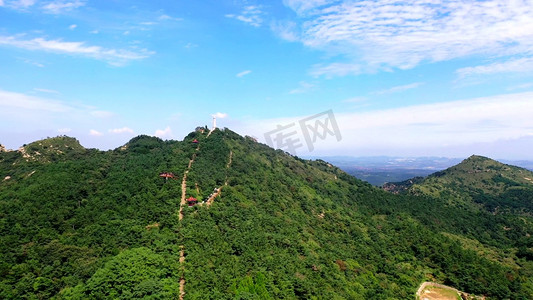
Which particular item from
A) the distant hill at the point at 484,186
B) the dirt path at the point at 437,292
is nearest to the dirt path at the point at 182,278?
the dirt path at the point at 437,292

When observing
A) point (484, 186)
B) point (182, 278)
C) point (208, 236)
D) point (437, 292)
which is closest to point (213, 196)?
point (208, 236)

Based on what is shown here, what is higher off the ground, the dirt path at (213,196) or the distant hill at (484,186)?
the dirt path at (213,196)

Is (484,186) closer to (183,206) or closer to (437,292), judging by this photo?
(437,292)

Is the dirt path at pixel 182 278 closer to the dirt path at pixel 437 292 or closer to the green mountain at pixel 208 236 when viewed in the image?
the green mountain at pixel 208 236

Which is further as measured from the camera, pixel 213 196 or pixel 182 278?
pixel 213 196

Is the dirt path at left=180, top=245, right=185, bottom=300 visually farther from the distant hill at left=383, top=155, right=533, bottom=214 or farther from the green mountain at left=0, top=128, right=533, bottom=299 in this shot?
the distant hill at left=383, top=155, right=533, bottom=214

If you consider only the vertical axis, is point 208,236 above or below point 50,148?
below

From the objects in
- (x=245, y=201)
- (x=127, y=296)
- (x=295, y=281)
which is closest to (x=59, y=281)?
(x=127, y=296)

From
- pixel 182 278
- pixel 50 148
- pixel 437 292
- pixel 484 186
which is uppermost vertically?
pixel 50 148
